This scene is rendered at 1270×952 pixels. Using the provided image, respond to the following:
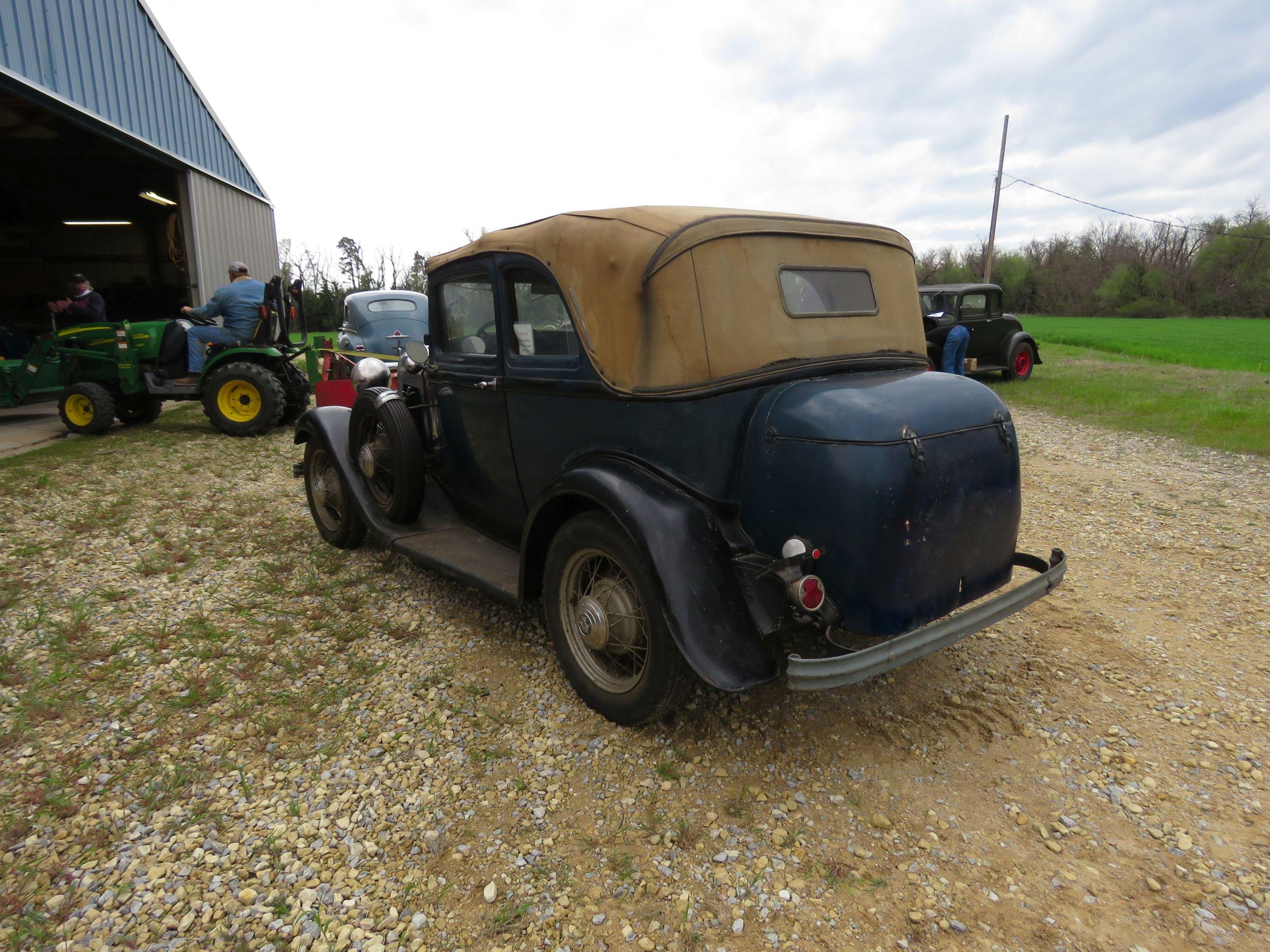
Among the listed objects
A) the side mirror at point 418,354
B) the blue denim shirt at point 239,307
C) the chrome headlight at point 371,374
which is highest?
the blue denim shirt at point 239,307

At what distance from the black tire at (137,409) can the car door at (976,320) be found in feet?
43.0

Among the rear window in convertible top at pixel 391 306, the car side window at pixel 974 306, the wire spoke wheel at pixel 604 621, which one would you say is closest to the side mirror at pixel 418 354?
the wire spoke wheel at pixel 604 621

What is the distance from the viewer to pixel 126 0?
412 inches

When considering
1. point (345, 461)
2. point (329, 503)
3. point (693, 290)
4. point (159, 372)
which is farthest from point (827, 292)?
point (159, 372)

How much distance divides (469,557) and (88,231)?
2032cm

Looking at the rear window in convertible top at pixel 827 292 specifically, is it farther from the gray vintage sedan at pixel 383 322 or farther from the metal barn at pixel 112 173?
the metal barn at pixel 112 173

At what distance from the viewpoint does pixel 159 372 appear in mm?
8672

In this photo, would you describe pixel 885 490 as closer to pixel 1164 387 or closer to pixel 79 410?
pixel 79 410

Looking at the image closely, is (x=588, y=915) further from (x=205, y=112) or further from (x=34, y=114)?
(x=205, y=112)

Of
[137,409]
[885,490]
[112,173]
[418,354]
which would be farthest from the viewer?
[112,173]

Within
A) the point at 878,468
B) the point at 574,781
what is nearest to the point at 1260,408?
the point at 878,468

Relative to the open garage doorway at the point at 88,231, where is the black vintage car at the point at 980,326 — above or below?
below

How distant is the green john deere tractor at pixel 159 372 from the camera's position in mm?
8406

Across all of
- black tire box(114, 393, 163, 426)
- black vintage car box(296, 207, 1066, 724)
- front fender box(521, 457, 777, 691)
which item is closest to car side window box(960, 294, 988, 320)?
black vintage car box(296, 207, 1066, 724)
